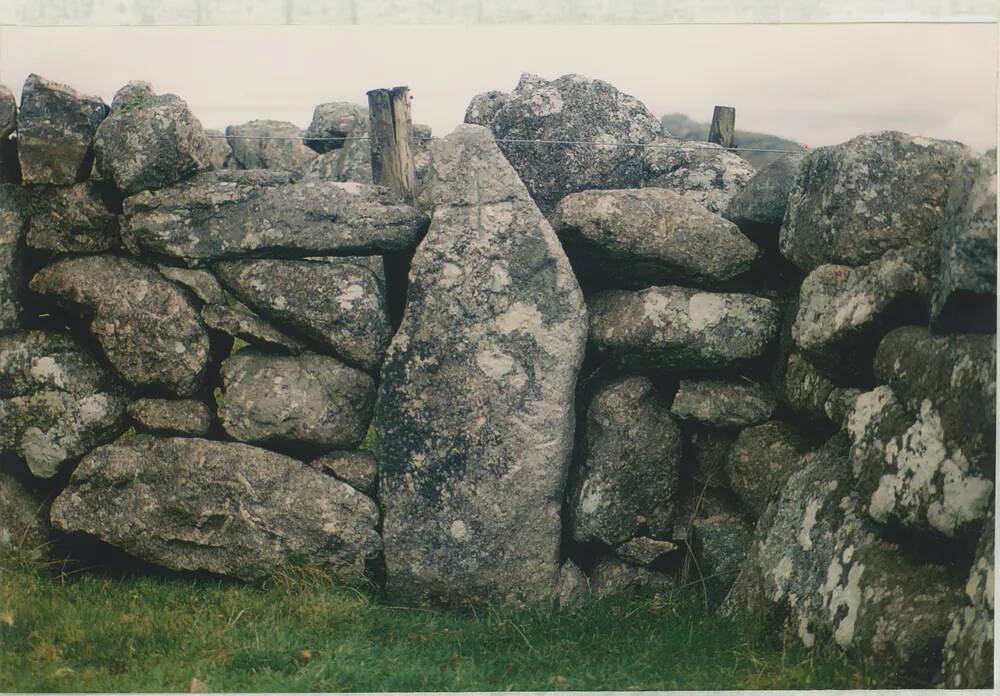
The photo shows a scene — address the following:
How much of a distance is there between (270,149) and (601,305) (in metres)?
8.88

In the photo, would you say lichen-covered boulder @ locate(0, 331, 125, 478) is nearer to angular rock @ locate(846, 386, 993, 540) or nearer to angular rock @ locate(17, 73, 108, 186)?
angular rock @ locate(17, 73, 108, 186)

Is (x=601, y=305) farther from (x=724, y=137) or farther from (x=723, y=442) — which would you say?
(x=724, y=137)

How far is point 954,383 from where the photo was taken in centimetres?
467

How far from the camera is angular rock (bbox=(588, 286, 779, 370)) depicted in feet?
20.9

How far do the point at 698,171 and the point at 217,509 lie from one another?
13.4ft

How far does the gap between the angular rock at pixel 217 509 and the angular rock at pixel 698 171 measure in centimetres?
318

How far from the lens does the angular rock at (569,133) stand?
7.41 m

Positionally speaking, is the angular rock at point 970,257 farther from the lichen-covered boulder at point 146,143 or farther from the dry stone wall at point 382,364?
the lichen-covered boulder at point 146,143

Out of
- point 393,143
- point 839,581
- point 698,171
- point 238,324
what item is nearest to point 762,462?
point 839,581

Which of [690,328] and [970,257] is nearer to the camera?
[970,257]

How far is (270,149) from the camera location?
1420cm

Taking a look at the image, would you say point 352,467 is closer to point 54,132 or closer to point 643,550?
point 643,550

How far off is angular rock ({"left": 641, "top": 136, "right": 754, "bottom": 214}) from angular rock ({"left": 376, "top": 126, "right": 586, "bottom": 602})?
4.51 feet

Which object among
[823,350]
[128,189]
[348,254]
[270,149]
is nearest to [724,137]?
[823,350]
